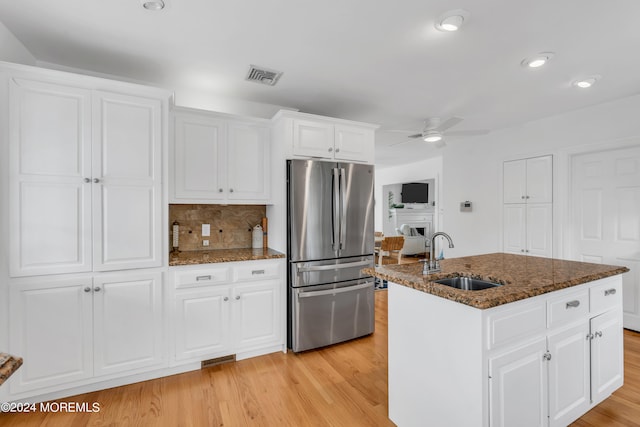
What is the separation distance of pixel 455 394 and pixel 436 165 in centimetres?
628

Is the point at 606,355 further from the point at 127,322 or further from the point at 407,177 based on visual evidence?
the point at 407,177

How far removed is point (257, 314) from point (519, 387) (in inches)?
79.0

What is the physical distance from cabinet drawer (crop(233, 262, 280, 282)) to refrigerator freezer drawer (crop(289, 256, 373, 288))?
0.52 feet

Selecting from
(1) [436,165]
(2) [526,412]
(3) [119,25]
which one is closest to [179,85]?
(3) [119,25]

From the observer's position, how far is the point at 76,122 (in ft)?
6.87

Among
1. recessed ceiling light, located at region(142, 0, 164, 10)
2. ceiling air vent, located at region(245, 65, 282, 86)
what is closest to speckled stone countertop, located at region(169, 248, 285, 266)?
ceiling air vent, located at region(245, 65, 282, 86)

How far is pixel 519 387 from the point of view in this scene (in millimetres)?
1463

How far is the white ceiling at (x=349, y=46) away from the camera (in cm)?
181

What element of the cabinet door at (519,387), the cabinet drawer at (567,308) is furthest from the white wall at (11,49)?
the cabinet drawer at (567,308)

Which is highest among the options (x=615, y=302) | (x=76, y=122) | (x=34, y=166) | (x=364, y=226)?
(x=76, y=122)

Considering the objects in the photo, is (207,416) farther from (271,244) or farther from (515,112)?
(515,112)

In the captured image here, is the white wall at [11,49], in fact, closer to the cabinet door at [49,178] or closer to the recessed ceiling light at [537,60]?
the cabinet door at [49,178]

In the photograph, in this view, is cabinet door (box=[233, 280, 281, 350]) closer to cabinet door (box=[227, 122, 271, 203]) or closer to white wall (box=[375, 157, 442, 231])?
cabinet door (box=[227, 122, 271, 203])

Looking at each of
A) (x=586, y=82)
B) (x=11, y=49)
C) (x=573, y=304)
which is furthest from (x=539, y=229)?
(x=11, y=49)
